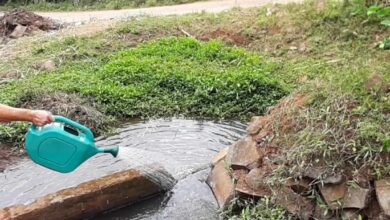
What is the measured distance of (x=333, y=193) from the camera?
4.02 m

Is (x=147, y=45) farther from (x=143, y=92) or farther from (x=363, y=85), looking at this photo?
(x=363, y=85)

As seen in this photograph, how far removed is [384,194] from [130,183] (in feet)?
7.47

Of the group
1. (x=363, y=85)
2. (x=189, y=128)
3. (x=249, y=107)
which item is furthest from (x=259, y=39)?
(x=363, y=85)

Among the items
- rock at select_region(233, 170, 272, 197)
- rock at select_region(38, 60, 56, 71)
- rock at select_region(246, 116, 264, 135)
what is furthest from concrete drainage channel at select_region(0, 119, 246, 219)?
rock at select_region(38, 60, 56, 71)

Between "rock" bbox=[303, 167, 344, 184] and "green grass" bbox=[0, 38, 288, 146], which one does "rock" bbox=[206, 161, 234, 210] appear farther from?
"green grass" bbox=[0, 38, 288, 146]

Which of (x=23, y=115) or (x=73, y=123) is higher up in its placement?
(x=23, y=115)

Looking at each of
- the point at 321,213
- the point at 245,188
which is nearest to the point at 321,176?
the point at 321,213

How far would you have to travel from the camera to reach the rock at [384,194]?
12.3 ft

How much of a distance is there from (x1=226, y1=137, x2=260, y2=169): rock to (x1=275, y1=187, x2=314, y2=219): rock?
0.54 m

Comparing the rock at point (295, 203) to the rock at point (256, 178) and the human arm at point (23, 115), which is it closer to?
the rock at point (256, 178)

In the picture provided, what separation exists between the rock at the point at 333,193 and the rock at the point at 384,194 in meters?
0.25

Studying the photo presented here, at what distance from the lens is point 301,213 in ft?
13.5

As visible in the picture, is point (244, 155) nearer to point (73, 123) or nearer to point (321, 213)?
point (321, 213)

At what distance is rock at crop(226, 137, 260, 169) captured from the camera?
187 inches
